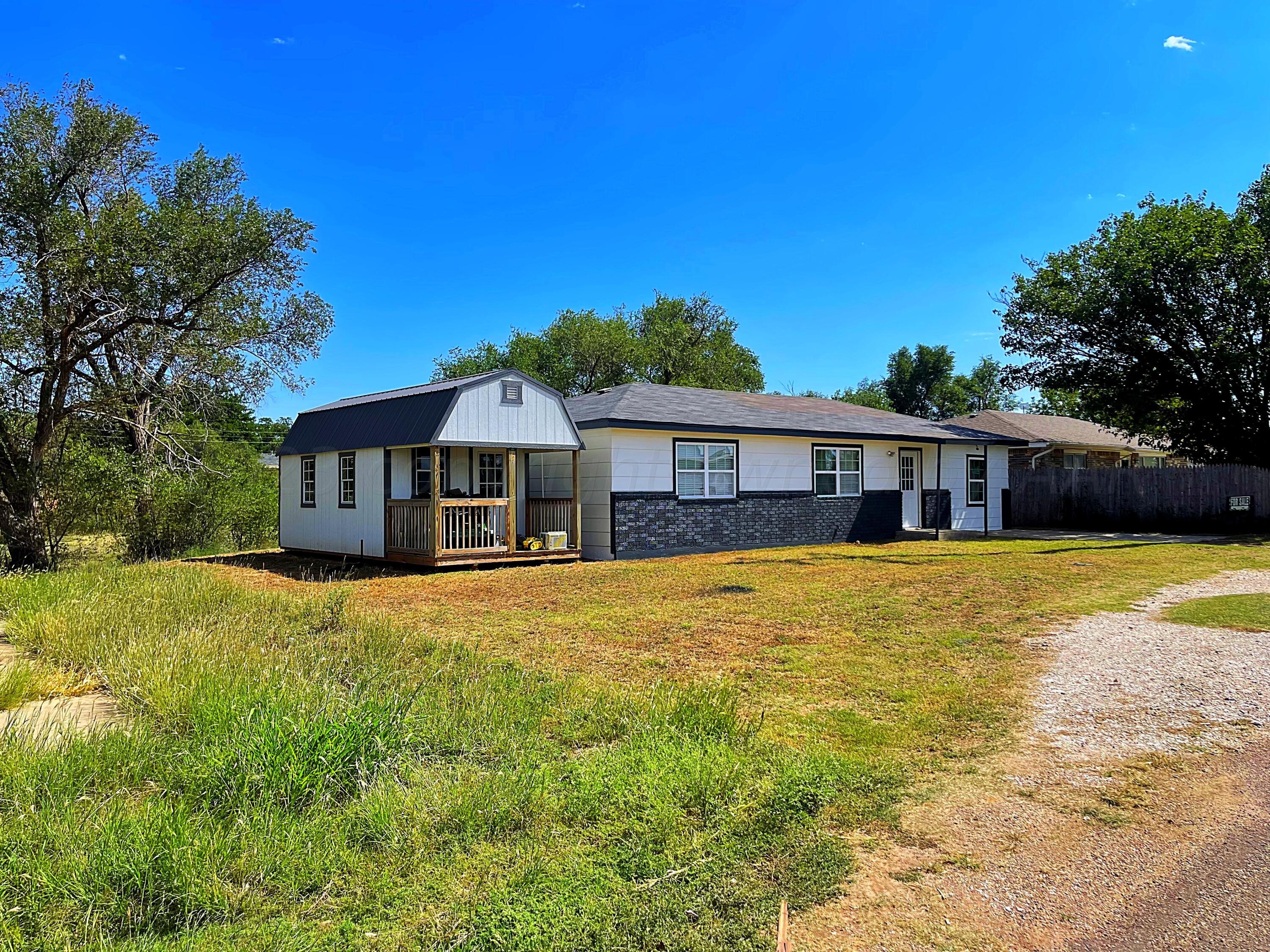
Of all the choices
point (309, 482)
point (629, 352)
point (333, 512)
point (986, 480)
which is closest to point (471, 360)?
point (629, 352)

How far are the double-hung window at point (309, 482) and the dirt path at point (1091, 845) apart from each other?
16695 mm

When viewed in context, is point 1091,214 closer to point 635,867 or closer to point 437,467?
point 437,467

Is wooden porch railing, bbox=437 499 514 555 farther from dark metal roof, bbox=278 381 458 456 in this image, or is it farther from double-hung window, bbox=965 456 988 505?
double-hung window, bbox=965 456 988 505

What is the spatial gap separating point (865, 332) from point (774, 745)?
49422 mm

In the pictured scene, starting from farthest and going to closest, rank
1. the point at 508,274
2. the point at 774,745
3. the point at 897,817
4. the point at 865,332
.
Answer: the point at 865,332
the point at 508,274
the point at 774,745
the point at 897,817

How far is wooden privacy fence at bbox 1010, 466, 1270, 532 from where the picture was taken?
2250 cm


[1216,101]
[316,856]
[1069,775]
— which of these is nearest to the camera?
[316,856]

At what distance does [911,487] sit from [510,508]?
41.8 feet

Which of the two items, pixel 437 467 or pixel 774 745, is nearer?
pixel 774 745

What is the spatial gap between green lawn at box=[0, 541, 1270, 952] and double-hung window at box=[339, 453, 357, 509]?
8.44 m

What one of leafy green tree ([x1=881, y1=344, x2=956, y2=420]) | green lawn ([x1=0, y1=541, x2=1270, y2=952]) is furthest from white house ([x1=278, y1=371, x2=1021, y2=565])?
leafy green tree ([x1=881, y1=344, x2=956, y2=420])

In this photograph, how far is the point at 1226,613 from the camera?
9.36 meters

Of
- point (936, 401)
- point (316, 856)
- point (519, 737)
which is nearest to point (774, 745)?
point (519, 737)

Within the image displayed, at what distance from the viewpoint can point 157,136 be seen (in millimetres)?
16281
